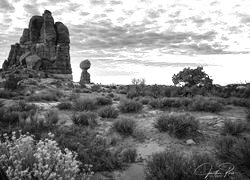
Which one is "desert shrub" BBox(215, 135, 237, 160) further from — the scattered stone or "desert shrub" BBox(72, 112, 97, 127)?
"desert shrub" BBox(72, 112, 97, 127)

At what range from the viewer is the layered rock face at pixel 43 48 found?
189 feet

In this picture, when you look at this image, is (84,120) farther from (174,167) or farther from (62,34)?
(62,34)

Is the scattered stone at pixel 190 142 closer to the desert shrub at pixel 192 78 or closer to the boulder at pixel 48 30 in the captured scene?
the desert shrub at pixel 192 78

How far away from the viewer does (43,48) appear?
5978 centimetres

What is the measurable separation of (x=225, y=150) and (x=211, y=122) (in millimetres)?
3702

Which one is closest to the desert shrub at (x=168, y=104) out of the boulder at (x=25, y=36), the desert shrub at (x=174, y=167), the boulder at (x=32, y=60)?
the desert shrub at (x=174, y=167)

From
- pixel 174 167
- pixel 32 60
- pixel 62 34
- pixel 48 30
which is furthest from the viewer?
pixel 62 34

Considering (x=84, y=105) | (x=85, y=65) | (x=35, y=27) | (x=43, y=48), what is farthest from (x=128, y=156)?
(x=35, y=27)

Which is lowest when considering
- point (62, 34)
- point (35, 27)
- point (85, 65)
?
point (85, 65)

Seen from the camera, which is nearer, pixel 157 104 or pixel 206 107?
pixel 206 107

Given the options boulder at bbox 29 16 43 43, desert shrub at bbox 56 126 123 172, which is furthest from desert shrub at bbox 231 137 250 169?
boulder at bbox 29 16 43 43

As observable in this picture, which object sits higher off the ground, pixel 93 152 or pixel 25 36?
pixel 25 36

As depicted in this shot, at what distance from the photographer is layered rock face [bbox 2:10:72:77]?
57688 millimetres

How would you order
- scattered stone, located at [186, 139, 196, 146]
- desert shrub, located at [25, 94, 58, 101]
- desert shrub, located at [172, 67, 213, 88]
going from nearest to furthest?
1. scattered stone, located at [186, 139, 196, 146]
2. desert shrub, located at [25, 94, 58, 101]
3. desert shrub, located at [172, 67, 213, 88]
